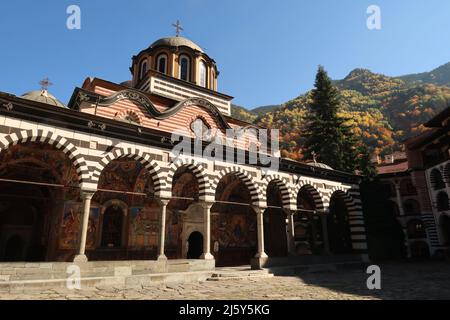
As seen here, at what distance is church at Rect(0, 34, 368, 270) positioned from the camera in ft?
34.0

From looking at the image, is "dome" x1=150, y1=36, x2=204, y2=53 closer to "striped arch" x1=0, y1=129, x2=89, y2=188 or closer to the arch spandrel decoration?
the arch spandrel decoration

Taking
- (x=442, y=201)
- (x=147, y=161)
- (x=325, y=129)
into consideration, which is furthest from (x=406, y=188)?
(x=147, y=161)

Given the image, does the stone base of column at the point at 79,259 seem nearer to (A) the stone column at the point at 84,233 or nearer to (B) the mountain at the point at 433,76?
(A) the stone column at the point at 84,233

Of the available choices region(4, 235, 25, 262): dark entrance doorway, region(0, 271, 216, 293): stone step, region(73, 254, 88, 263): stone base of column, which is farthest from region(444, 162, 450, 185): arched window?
region(4, 235, 25, 262): dark entrance doorway

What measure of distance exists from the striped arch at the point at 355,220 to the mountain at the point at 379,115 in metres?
24.6

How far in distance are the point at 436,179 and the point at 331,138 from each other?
8.98 meters

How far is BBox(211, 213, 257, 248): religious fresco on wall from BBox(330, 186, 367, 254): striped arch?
5.19m

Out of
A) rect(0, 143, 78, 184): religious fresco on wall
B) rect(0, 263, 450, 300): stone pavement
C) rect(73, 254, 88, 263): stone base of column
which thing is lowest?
rect(0, 263, 450, 300): stone pavement

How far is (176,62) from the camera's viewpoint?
20000mm

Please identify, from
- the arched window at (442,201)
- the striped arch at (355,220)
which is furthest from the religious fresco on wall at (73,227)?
the arched window at (442,201)

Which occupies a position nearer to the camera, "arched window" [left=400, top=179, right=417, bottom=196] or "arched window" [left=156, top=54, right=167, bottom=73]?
"arched window" [left=156, top=54, right=167, bottom=73]

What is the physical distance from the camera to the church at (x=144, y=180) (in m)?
10.4
